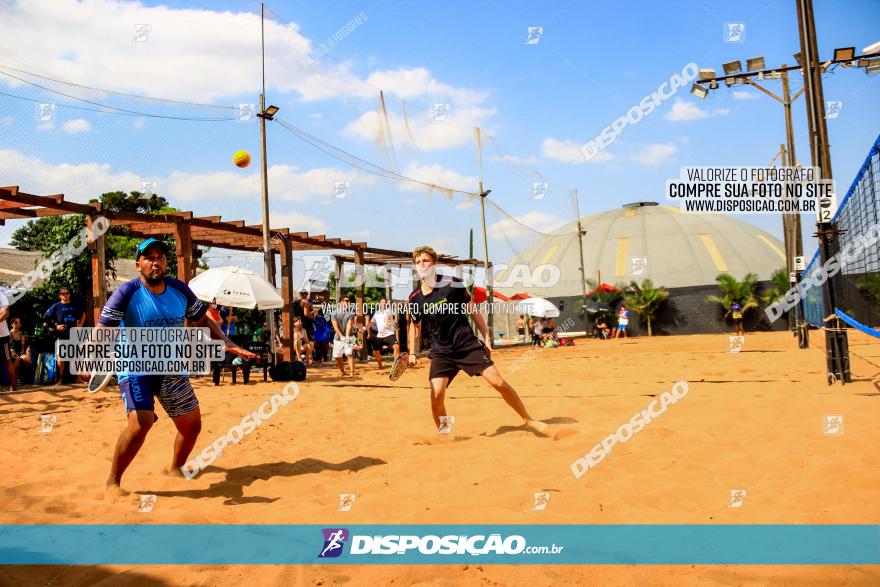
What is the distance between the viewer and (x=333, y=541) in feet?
11.3

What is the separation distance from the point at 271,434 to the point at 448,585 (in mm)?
4043

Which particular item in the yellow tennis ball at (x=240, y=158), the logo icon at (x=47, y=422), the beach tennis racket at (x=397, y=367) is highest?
the yellow tennis ball at (x=240, y=158)

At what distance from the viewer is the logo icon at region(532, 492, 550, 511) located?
12.6 feet

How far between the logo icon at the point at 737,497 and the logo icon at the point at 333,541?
2220 mm

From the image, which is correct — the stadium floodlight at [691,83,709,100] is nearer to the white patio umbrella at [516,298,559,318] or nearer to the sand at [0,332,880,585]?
the sand at [0,332,880,585]

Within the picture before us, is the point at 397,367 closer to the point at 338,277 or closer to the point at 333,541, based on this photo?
the point at 333,541

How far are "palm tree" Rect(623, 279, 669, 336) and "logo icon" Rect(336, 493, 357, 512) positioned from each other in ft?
120

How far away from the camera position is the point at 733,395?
762 cm

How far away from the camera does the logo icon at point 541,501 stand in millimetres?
3832

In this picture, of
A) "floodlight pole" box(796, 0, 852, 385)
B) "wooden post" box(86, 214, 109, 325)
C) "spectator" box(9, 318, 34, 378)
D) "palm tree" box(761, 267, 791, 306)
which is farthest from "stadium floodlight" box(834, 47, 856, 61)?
"palm tree" box(761, 267, 791, 306)

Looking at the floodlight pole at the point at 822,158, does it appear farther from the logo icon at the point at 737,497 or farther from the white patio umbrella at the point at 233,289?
the white patio umbrella at the point at 233,289

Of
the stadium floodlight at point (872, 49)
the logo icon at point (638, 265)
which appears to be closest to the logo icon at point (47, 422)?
the stadium floodlight at point (872, 49)

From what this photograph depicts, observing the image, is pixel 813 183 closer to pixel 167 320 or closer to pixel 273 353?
pixel 167 320

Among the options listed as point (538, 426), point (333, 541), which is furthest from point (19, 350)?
point (333, 541)
